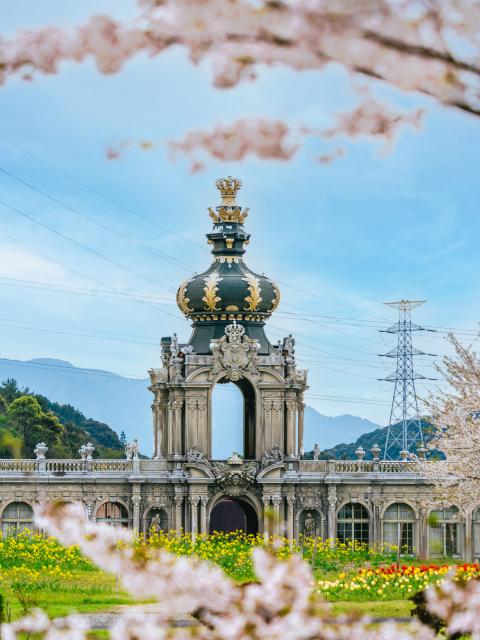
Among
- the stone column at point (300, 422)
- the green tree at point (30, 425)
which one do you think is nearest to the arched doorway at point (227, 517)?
the stone column at point (300, 422)

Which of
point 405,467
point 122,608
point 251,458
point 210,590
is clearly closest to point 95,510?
point 251,458

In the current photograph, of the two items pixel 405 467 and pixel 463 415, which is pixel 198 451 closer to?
pixel 405 467

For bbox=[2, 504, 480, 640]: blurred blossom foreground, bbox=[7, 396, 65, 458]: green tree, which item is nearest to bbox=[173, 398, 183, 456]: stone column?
bbox=[2, 504, 480, 640]: blurred blossom foreground

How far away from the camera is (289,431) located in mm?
41938

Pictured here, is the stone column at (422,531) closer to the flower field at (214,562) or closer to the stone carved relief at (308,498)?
the flower field at (214,562)

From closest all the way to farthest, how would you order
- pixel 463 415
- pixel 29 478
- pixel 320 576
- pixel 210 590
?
pixel 210 590
pixel 463 415
pixel 320 576
pixel 29 478

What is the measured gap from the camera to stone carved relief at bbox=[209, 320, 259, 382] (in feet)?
136

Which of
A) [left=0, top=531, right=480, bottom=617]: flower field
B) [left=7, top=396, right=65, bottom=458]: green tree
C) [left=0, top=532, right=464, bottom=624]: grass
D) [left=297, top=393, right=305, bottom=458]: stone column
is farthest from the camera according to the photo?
[left=7, top=396, right=65, bottom=458]: green tree

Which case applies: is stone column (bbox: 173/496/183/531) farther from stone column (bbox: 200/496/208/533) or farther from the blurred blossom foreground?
the blurred blossom foreground

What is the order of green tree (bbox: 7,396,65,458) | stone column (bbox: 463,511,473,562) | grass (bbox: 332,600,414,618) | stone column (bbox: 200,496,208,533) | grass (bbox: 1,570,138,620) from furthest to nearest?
green tree (bbox: 7,396,65,458)
stone column (bbox: 463,511,473,562)
stone column (bbox: 200,496,208,533)
grass (bbox: 1,570,138,620)
grass (bbox: 332,600,414,618)

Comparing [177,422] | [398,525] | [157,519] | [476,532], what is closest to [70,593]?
[157,519]

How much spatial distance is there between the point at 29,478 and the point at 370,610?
15.5 metres

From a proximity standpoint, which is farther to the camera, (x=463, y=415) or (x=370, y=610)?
(x=463, y=415)

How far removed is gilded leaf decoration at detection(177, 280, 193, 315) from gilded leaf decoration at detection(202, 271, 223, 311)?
695mm
